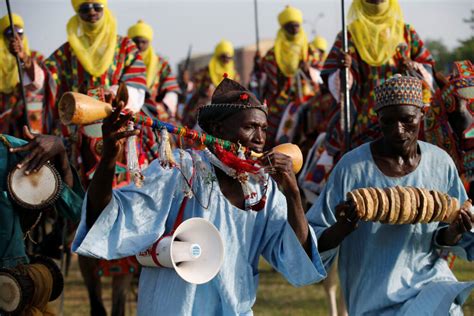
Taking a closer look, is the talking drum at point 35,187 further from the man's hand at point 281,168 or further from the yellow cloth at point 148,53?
the yellow cloth at point 148,53

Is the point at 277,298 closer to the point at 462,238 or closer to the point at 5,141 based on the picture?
the point at 462,238

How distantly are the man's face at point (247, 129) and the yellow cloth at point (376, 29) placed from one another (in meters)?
4.05

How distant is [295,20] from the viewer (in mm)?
13805

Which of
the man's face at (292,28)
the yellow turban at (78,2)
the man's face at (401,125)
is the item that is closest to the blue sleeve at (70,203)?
the man's face at (401,125)

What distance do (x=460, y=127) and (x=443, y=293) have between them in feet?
7.94

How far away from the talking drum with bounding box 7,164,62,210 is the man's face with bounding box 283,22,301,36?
831 cm

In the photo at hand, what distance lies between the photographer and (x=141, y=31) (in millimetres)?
14414

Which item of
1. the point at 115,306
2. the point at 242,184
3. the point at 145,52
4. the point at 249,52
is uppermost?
the point at 242,184

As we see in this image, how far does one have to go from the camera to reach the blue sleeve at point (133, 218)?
15.1 ft

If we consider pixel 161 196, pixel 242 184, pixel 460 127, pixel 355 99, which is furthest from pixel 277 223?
pixel 355 99

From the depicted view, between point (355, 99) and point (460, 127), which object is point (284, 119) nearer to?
point (355, 99)

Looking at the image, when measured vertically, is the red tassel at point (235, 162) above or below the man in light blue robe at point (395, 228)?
above

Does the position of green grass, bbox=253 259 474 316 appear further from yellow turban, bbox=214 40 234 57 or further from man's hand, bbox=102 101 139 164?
yellow turban, bbox=214 40 234 57

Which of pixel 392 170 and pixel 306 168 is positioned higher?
pixel 392 170
